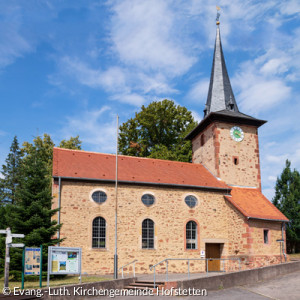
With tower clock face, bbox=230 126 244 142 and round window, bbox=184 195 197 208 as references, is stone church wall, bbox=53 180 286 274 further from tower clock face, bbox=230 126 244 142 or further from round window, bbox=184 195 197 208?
Result: tower clock face, bbox=230 126 244 142

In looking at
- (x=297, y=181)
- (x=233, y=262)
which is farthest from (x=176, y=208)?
(x=297, y=181)

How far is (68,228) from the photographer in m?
19.1

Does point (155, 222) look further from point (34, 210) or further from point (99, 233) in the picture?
point (34, 210)

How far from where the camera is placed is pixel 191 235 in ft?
71.5

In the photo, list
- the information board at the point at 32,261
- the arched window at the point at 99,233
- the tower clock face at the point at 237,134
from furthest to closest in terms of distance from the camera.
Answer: the tower clock face at the point at 237,134
the arched window at the point at 99,233
the information board at the point at 32,261

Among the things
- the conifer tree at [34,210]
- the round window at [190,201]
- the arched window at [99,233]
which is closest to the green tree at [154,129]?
the round window at [190,201]

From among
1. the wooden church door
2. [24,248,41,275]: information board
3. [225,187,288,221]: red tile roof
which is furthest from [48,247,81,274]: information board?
[225,187,288,221]: red tile roof

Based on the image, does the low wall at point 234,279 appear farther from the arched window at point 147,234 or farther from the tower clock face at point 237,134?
the tower clock face at point 237,134

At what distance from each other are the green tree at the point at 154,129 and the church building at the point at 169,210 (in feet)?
32.5

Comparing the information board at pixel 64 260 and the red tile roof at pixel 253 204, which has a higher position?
the red tile roof at pixel 253 204

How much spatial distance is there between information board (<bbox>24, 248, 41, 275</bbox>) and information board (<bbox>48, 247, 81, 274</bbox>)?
483mm

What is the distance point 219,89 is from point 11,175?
29.4 m

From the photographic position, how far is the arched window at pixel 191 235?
21.6 m

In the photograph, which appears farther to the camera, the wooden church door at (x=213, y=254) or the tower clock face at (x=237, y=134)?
the tower clock face at (x=237, y=134)
